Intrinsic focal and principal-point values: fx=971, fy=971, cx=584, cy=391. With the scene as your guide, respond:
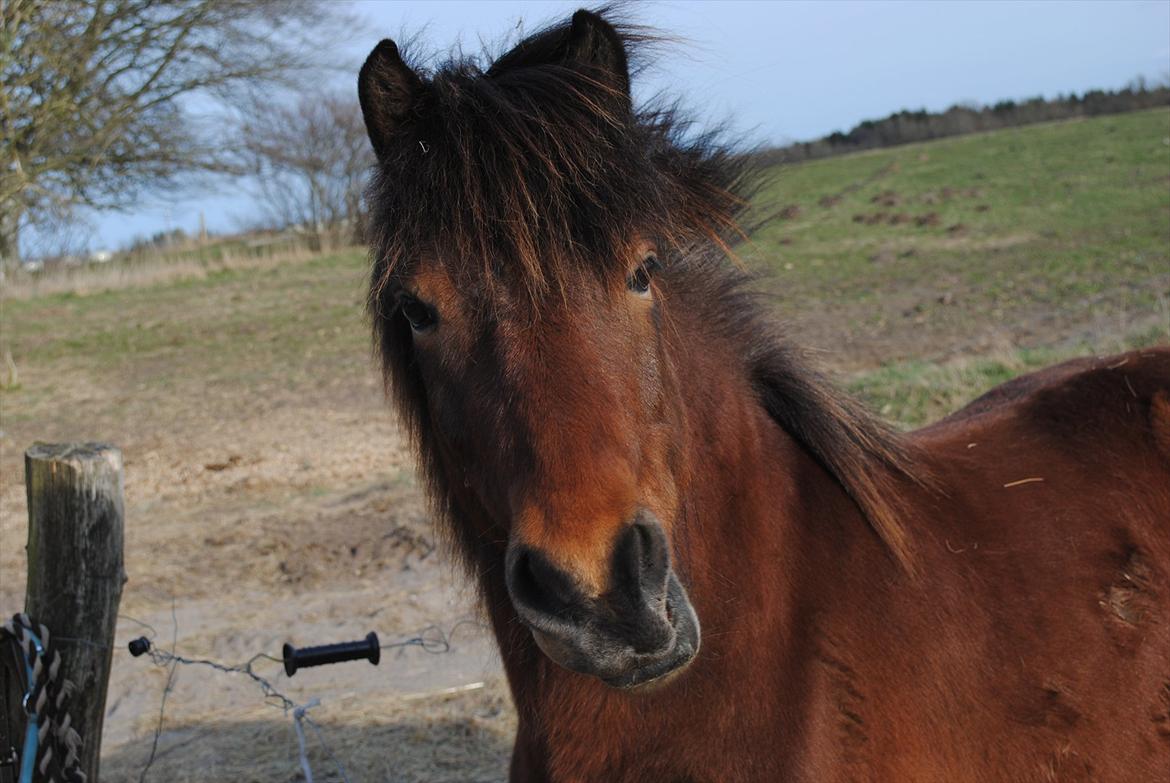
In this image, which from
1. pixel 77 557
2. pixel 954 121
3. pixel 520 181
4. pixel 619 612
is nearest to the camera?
pixel 619 612

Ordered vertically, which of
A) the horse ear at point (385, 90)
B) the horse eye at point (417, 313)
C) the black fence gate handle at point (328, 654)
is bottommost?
the black fence gate handle at point (328, 654)

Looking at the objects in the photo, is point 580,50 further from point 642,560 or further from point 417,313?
point 642,560

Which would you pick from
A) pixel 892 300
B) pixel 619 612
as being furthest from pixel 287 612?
pixel 892 300

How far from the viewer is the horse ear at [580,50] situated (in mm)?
2332

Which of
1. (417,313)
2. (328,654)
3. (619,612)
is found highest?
(417,313)

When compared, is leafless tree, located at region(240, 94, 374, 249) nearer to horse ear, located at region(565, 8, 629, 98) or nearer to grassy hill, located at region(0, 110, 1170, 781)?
Answer: grassy hill, located at region(0, 110, 1170, 781)

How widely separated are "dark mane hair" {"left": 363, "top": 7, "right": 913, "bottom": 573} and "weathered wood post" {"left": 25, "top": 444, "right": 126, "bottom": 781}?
1.42 m

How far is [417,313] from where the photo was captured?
2.25 metres

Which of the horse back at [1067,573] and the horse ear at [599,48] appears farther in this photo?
the horse back at [1067,573]

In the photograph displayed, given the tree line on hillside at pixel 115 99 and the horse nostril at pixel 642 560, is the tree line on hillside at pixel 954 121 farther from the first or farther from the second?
the horse nostril at pixel 642 560

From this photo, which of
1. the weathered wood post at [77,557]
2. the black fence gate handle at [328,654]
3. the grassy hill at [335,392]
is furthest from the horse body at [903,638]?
the weathered wood post at [77,557]

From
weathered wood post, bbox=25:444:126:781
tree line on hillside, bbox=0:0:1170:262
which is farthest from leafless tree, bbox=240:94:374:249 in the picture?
weathered wood post, bbox=25:444:126:781

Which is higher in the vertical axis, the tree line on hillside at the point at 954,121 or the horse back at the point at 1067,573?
the tree line on hillside at the point at 954,121

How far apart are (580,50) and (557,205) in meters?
0.47
